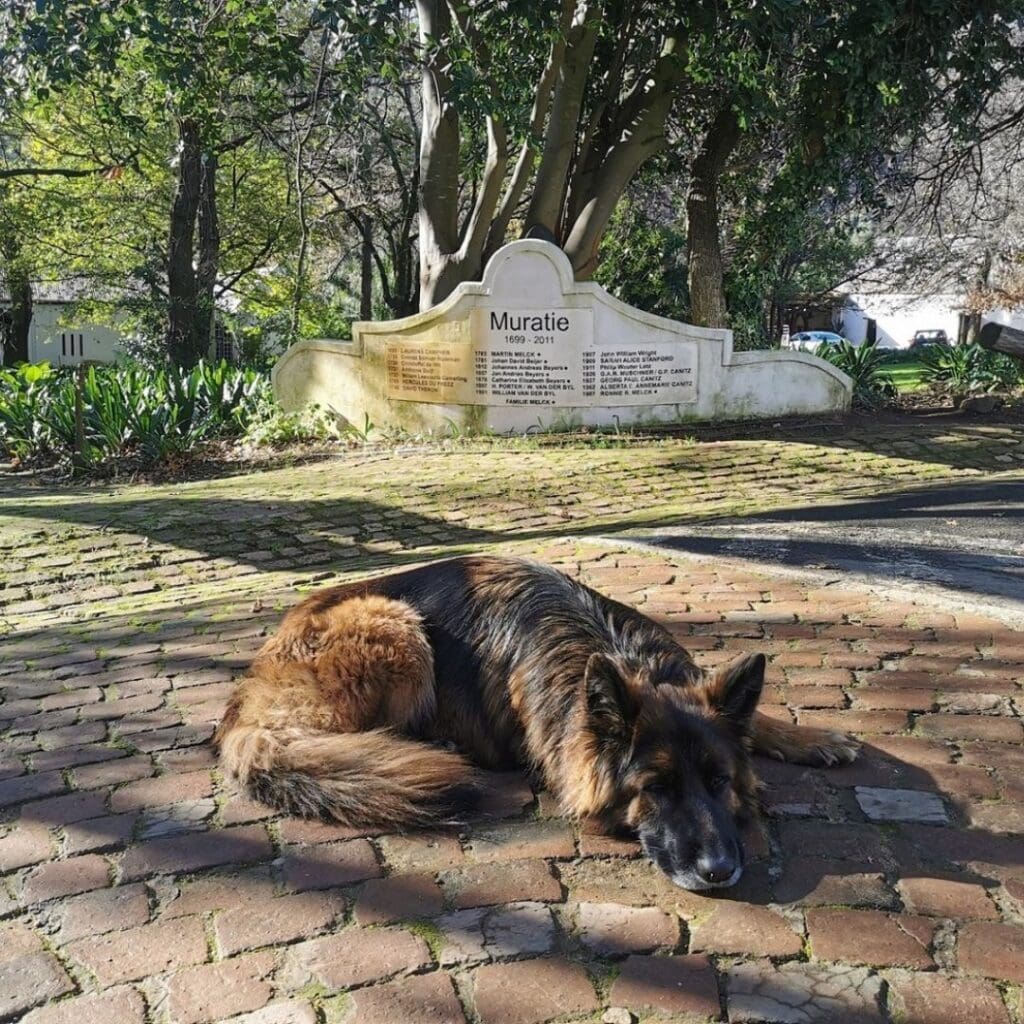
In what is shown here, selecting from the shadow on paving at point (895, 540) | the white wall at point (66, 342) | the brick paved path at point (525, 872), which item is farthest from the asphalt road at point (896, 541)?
the white wall at point (66, 342)

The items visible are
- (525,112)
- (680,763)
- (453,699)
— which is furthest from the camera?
(525,112)

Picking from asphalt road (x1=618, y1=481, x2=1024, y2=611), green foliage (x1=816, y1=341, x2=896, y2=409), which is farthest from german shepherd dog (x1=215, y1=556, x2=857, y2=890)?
green foliage (x1=816, y1=341, x2=896, y2=409)

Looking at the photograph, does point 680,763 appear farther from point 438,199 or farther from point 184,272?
point 184,272

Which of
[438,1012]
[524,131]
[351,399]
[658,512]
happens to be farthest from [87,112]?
[438,1012]

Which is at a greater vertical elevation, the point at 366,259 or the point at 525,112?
the point at 366,259

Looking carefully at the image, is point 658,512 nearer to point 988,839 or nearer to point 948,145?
point 988,839

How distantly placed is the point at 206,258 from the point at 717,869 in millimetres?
21680

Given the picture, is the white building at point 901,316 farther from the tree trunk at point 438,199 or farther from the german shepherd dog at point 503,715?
the german shepherd dog at point 503,715

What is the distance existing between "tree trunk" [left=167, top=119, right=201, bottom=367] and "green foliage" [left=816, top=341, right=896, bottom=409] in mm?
12111

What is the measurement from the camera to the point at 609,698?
3178 mm

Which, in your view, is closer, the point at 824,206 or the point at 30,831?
the point at 30,831

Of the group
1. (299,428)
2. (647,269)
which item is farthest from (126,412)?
(647,269)

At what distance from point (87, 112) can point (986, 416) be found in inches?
721

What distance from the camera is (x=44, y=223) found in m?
24.9
